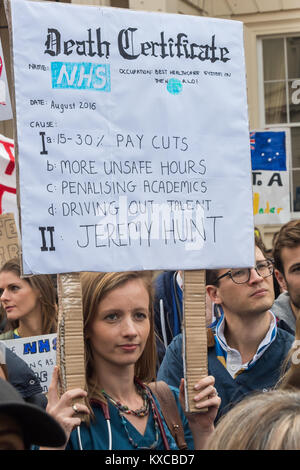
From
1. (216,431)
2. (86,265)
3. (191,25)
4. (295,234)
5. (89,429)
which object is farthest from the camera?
(295,234)

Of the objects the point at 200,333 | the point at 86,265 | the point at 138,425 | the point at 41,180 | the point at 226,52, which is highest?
the point at 226,52

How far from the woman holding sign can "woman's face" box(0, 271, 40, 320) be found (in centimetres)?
179

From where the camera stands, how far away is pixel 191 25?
370cm

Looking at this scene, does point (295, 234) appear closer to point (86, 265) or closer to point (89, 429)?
point (86, 265)

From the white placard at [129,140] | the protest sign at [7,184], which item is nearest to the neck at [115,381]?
the white placard at [129,140]

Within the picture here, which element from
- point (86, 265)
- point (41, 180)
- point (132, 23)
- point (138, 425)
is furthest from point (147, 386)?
point (132, 23)

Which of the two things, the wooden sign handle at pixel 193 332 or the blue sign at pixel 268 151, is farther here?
the blue sign at pixel 268 151

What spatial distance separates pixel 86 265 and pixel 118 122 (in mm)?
574

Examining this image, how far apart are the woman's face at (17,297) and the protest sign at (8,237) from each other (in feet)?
0.95

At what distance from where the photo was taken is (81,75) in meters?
3.47

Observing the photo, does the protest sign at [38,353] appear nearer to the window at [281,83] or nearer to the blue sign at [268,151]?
the blue sign at [268,151]

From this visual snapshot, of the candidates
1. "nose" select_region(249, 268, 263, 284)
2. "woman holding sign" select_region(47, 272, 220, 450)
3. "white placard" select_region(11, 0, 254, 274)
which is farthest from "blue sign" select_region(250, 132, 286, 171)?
"woman holding sign" select_region(47, 272, 220, 450)

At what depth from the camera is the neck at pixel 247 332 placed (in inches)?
159

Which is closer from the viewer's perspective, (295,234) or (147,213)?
(147,213)
